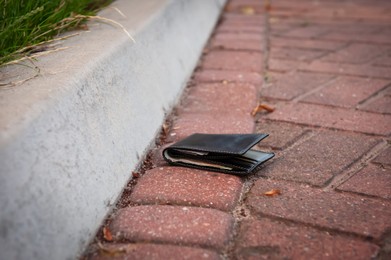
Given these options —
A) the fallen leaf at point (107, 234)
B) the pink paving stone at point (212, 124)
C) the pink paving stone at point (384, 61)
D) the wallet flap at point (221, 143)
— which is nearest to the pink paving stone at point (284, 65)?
the pink paving stone at point (384, 61)

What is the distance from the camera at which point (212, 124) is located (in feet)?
4.95

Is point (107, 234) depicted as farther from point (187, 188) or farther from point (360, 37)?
point (360, 37)

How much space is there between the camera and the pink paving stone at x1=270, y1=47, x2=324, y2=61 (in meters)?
2.27

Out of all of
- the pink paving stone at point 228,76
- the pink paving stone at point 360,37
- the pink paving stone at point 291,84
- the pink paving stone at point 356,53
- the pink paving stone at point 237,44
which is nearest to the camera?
the pink paving stone at point 291,84

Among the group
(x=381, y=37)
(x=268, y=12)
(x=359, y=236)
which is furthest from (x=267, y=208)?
(x=268, y=12)

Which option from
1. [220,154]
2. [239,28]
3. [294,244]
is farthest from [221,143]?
[239,28]

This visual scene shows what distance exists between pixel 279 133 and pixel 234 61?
0.81m

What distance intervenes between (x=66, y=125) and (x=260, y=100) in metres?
1.03

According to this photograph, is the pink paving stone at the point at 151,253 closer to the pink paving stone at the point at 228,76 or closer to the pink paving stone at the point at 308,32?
the pink paving stone at the point at 228,76

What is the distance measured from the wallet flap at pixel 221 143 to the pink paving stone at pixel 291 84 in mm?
597

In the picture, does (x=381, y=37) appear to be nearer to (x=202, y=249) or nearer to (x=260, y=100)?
(x=260, y=100)

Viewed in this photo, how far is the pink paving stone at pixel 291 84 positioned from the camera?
1807 mm

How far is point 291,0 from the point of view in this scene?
12.5 ft

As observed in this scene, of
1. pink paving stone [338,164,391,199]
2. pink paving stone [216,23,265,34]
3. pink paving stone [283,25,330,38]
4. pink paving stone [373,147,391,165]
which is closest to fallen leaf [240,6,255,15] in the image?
pink paving stone [216,23,265,34]
